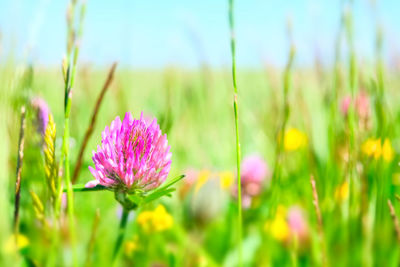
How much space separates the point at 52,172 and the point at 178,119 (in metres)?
1.47

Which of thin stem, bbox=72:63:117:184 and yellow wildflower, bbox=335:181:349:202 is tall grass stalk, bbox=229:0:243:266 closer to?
thin stem, bbox=72:63:117:184

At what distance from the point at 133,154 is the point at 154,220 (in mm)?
461

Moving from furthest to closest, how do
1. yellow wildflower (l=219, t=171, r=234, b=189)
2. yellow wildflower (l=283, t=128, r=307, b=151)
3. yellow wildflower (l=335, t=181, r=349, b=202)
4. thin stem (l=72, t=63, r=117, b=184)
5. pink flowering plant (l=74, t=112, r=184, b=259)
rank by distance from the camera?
yellow wildflower (l=283, t=128, r=307, b=151), yellow wildflower (l=219, t=171, r=234, b=189), yellow wildflower (l=335, t=181, r=349, b=202), thin stem (l=72, t=63, r=117, b=184), pink flowering plant (l=74, t=112, r=184, b=259)

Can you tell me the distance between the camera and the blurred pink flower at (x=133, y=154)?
344mm

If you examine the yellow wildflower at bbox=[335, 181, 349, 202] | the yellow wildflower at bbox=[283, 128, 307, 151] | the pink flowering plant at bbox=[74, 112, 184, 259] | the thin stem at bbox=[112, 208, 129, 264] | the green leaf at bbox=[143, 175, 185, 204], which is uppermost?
the pink flowering plant at bbox=[74, 112, 184, 259]

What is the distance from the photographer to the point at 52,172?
0.36 metres

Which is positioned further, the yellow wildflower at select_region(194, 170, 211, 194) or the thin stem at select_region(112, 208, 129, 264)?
the yellow wildflower at select_region(194, 170, 211, 194)

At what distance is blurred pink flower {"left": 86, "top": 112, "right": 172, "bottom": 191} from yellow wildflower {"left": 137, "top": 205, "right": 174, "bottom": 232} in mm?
433

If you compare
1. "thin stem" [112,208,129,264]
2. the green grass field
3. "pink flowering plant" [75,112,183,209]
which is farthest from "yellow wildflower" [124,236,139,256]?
"pink flowering plant" [75,112,183,209]

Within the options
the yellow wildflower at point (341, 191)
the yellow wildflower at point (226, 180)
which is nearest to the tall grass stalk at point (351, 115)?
the yellow wildflower at point (341, 191)

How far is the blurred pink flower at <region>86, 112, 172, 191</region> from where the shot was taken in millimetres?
344

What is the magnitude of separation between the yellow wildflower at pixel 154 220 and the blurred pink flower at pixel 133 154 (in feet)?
1.42

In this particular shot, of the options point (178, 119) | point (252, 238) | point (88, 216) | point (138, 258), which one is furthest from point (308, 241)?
point (178, 119)

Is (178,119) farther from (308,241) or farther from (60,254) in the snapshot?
(60,254)
